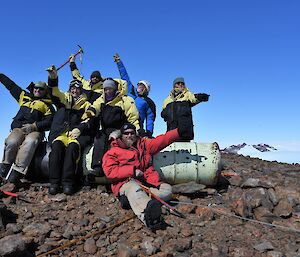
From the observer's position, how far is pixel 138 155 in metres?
6.82

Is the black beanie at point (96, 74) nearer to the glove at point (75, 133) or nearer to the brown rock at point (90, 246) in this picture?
the glove at point (75, 133)

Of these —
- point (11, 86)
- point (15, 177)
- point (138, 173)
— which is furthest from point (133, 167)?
point (11, 86)

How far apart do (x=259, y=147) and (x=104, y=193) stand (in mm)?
7070

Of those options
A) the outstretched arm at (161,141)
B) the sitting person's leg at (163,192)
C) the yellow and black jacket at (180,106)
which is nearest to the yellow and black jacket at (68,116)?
the outstretched arm at (161,141)

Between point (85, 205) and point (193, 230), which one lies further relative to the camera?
point (85, 205)

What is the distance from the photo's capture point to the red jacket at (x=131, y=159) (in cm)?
651

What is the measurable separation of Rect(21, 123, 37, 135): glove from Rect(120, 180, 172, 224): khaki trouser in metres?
3.05

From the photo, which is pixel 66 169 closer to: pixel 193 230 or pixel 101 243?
pixel 101 243

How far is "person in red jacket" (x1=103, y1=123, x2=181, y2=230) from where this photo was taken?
243 inches

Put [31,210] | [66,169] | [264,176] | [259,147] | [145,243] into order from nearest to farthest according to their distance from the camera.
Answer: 1. [145,243]
2. [31,210]
3. [66,169]
4. [264,176]
5. [259,147]

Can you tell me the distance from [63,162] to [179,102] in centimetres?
355

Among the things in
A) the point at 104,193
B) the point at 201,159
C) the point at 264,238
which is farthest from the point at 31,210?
the point at 264,238

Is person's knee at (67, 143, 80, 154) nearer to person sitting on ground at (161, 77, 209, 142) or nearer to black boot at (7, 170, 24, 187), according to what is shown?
black boot at (7, 170, 24, 187)

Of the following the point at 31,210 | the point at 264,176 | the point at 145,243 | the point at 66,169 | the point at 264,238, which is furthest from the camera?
the point at 264,176
